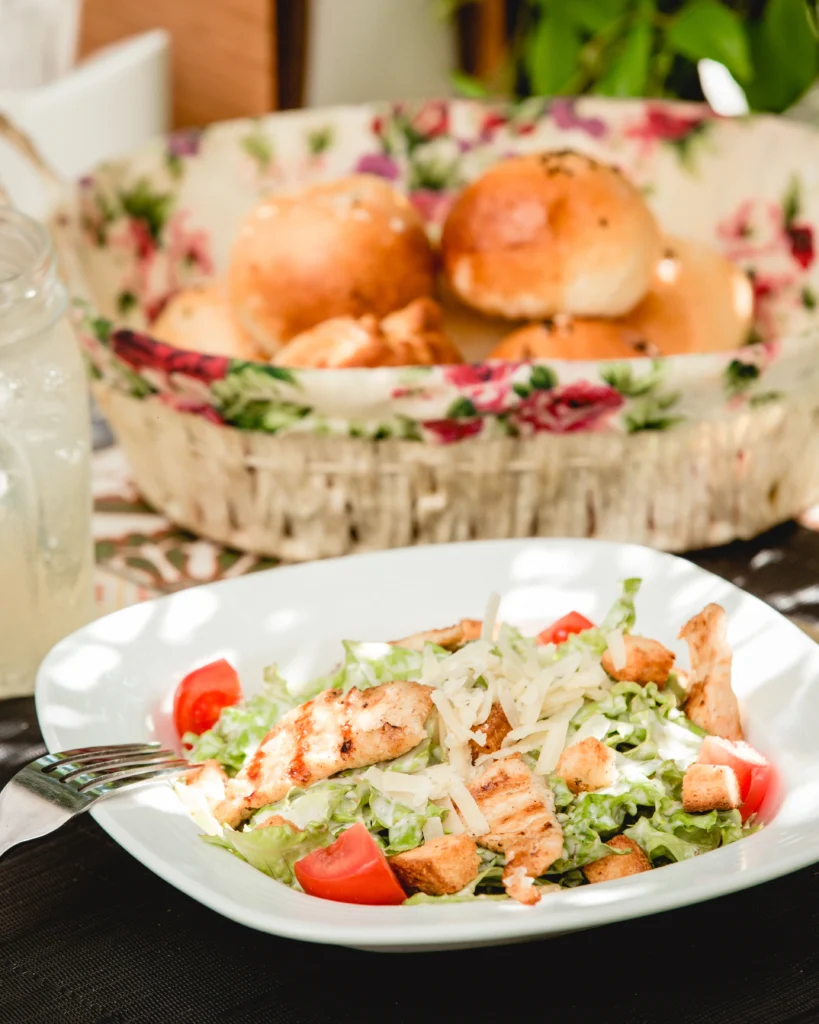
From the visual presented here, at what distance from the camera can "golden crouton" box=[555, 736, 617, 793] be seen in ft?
2.65

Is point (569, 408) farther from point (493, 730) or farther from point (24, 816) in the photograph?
point (24, 816)

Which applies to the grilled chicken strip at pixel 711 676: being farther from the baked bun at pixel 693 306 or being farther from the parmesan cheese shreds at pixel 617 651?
the baked bun at pixel 693 306

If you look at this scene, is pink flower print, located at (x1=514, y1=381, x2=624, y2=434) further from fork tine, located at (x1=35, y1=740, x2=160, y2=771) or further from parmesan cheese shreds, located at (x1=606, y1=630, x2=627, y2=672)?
fork tine, located at (x1=35, y1=740, x2=160, y2=771)

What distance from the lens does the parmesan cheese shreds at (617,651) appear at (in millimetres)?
895

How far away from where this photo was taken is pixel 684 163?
1.83 m

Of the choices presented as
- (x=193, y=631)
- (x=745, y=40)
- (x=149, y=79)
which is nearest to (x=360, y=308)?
(x=193, y=631)

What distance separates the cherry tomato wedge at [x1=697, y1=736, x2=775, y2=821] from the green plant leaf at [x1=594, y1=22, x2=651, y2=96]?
5.36ft

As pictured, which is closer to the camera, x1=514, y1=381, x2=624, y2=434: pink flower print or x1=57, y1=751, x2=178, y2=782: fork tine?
x1=57, y1=751, x2=178, y2=782: fork tine

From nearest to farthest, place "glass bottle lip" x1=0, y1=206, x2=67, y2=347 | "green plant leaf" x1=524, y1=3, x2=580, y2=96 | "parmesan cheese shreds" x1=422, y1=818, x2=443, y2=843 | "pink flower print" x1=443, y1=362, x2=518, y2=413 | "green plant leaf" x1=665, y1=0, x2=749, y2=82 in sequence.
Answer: "parmesan cheese shreds" x1=422, y1=818, x2=443, y2=843
"glass bottle lip" x1=0, y1=206, x2=67, y2=347
"pink flower print" x1=443, y1=362, x2=518, y2=413
"green plant leaf" x1=665, y1=0, x2=749, y2=82
"green plant leaf" x1=524, y1=3, x2=580, y2=96

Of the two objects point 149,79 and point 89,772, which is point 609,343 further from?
point 149,79

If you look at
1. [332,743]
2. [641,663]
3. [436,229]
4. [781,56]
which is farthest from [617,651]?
[781,56]

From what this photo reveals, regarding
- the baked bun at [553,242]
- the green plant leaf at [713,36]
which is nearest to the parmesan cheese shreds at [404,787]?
the baked bun at [553,242]

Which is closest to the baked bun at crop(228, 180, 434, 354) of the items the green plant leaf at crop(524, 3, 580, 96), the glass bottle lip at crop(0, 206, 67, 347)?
the glass bottle lip at crop(0, 206, 67, 347)

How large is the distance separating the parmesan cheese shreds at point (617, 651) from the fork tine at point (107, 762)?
13.1 inches
